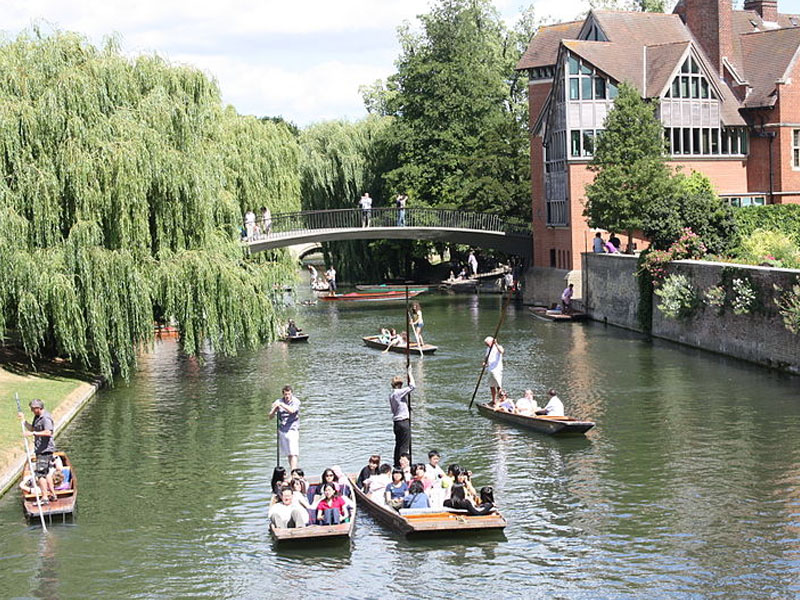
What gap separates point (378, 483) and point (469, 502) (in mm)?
1967

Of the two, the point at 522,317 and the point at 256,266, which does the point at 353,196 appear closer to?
the point at 522,317

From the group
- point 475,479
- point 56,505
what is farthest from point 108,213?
point 475,479

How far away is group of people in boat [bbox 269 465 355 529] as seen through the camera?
1680 cm

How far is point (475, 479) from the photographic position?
20234mm

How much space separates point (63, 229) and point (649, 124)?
24688 mm

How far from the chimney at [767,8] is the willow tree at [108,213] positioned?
3898 centimetres

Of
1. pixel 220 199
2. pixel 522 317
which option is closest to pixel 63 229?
pixel 220 199

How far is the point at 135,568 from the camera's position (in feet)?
52.7

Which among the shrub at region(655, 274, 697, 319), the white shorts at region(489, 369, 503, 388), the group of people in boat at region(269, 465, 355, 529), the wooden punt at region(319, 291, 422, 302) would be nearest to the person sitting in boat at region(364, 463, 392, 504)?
the group of people in boat at region(269, 465, 355, 529)

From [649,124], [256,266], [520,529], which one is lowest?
[520,529]

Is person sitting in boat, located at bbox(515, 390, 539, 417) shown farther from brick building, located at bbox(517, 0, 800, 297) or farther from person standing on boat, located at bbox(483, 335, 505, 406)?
brick building, located at bbox(517, 0, 800, 297)

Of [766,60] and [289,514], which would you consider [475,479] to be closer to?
[289,514]

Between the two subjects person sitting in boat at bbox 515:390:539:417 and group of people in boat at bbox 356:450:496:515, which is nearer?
group of people in boat at bbox 356:450:496:515

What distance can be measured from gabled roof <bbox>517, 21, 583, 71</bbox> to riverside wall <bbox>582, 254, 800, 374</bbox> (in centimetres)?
1285
